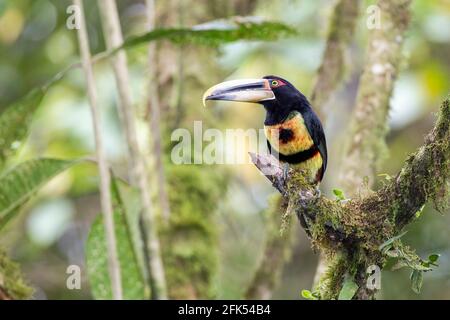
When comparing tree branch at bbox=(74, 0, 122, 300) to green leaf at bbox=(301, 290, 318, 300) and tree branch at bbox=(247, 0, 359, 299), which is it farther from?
tree branch at bbox=(247, 0, 359, 299)

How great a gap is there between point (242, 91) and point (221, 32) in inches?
14.6

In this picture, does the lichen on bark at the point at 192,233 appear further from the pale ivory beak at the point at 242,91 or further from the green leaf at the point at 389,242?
the green leaf at the point at 389,242

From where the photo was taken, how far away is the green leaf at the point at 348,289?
2.48m

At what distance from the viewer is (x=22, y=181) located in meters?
3.20

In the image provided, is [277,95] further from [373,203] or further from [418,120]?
[418,120]

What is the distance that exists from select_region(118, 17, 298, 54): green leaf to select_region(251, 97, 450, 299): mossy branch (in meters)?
0.70

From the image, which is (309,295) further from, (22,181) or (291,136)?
(22,181)

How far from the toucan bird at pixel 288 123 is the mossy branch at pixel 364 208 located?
30.6 inches

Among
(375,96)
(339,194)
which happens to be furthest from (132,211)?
(375,96)

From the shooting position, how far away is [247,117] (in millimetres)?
6004

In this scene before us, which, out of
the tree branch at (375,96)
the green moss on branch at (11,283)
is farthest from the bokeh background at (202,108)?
the green moss on branch at (11,283)

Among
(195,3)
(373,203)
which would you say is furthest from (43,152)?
(373,203)

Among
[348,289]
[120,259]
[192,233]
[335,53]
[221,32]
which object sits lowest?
[192,233]
